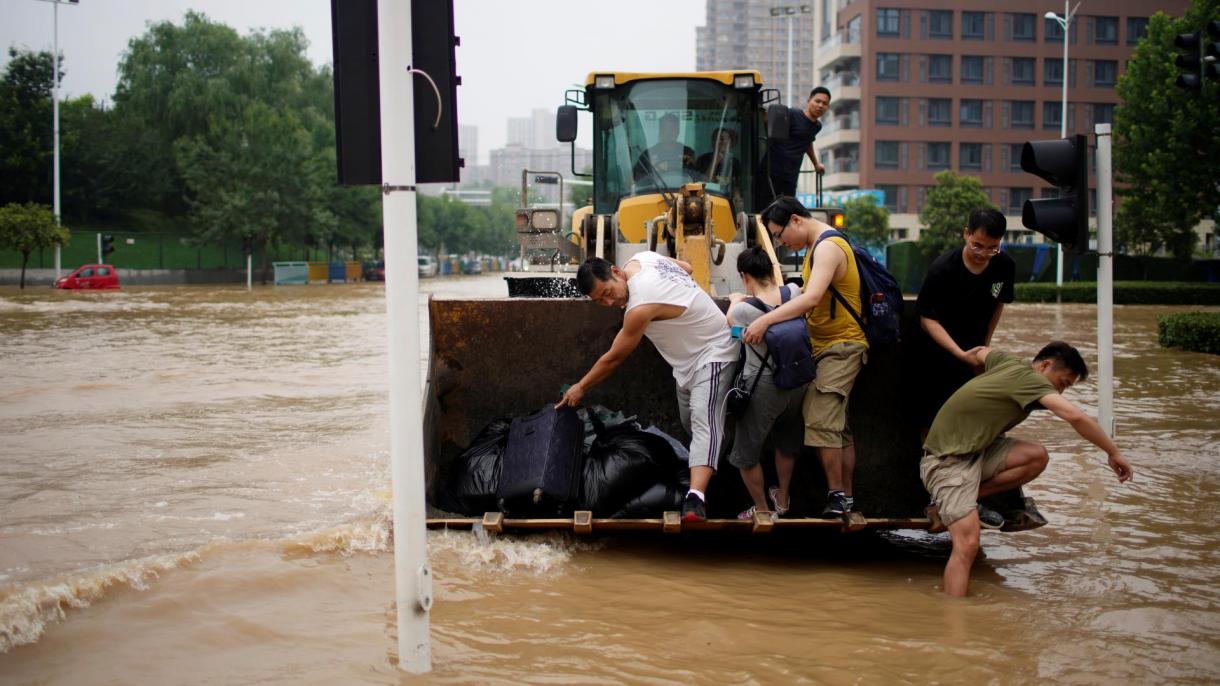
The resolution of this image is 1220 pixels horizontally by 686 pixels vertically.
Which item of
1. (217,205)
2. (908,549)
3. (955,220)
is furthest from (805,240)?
(217,205)

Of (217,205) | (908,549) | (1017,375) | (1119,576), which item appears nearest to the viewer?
(1017,375)

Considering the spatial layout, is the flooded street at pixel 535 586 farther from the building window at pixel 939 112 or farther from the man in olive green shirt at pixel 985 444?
the building window at pixel 939 112

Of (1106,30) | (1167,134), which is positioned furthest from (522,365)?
(1106,30)

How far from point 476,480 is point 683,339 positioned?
1447 mm

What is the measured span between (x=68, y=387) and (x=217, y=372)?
2.14 metres

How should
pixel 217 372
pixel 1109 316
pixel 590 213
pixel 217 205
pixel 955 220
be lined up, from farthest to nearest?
pixel 217 205 < pixel 955 220 < pixel 217 372 < pixel 590 213 < pixel 1109 316

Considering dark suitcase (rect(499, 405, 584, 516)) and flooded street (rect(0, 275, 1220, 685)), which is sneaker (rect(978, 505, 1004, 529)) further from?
dark suitcase (rect(499, 405, 584, 516))

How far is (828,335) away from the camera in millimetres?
5898

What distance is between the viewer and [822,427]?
579cm

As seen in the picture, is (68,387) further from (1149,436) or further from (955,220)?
(955,220)

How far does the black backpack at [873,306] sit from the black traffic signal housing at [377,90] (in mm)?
2655

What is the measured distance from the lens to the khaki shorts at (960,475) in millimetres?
5324

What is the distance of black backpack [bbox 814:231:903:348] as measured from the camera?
5.88 meters

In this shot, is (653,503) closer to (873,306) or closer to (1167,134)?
(873,306)
